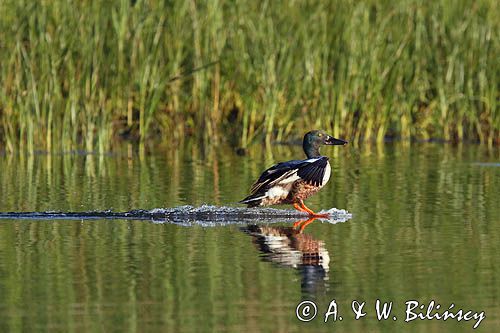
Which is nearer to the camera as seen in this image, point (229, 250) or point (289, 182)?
point (229, 250)

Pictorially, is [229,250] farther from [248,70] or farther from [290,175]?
[248,70]

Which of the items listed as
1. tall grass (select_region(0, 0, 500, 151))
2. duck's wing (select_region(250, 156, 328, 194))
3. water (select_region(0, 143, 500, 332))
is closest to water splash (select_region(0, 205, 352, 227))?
water (select_region(0, 143, 500, 332))

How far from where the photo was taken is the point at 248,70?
1586cm

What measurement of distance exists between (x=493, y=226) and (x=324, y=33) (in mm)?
7392

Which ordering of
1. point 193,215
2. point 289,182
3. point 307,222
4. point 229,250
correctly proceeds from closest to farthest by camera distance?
point 229,250, point 307,222, point 193,215, point 289,182

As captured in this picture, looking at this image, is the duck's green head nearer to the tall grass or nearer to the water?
the water

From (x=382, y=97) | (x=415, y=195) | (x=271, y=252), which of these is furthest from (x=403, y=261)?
(x=382, y=97)

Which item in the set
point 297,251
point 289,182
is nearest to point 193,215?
point 289,182

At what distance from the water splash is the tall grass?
524 centimetres

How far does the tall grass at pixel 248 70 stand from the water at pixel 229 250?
6.54 feet

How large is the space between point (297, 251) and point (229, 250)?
16.0 inches

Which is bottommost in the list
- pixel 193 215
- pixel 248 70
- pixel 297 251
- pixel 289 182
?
pixel 297 251

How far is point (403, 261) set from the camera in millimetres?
7332

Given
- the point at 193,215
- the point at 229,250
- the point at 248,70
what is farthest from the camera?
the point at 248,70
